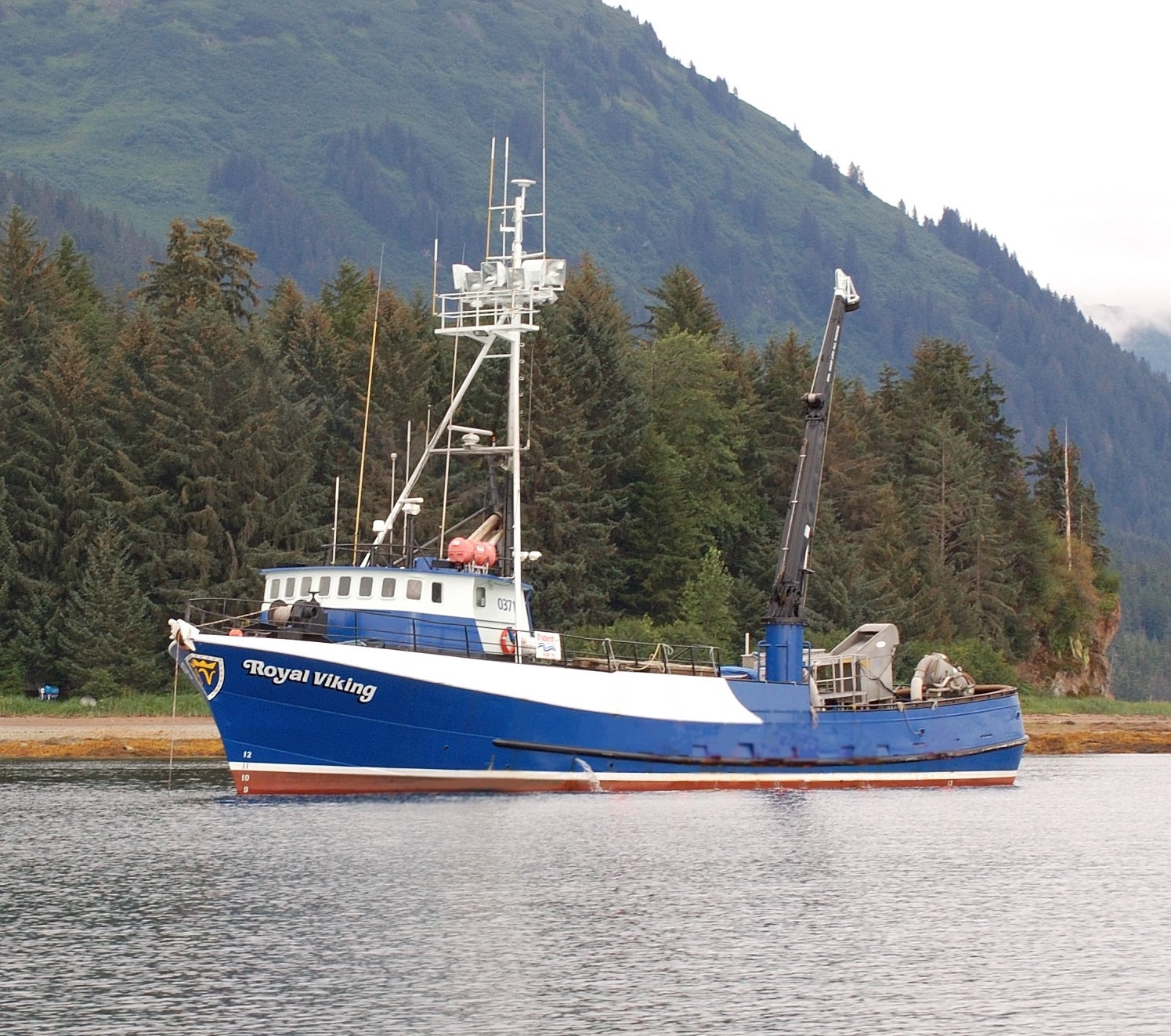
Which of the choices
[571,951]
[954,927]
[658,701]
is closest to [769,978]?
[571,951]

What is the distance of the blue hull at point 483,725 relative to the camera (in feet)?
121

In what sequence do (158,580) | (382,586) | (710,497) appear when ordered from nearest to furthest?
(382,586)
(158,580)
(710,497)

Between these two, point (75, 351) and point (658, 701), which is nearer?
point (658, 701)

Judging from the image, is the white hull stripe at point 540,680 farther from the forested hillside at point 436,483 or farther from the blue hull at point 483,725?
the forested hillside at point 436,483

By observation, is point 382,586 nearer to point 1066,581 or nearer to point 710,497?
point 710,497

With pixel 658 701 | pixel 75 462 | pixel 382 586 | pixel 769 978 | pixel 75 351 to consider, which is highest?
pixel 75 351

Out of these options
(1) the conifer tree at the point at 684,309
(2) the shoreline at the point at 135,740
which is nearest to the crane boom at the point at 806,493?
(2) the shoreline at the point at 135,740

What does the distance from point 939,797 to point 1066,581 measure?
5902 centimetres

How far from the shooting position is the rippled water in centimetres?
2030

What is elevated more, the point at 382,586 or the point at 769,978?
the point at 382,586

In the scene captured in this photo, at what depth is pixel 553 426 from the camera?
76.2 m

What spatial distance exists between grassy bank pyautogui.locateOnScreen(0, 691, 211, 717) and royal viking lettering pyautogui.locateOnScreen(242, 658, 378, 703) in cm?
2420

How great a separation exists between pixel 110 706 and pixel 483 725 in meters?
28.0

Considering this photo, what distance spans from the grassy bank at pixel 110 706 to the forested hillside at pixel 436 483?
157 cm
